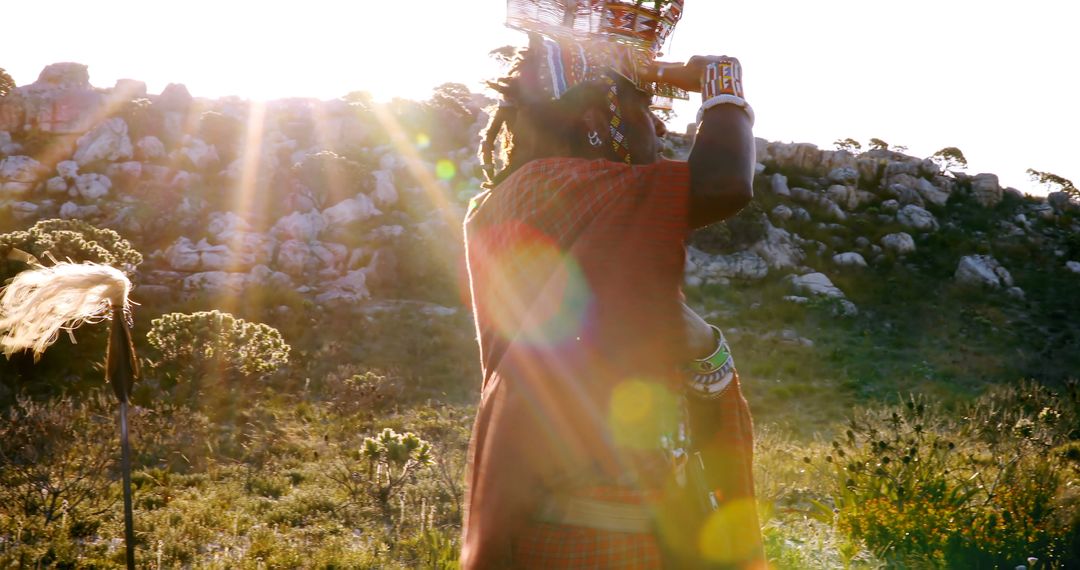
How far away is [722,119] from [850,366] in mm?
16207

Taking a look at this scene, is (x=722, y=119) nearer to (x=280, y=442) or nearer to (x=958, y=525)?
(x=958, y=525)

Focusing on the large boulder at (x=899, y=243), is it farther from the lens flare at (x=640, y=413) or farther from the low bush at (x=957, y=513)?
the lens flare at (x=640, y=413)

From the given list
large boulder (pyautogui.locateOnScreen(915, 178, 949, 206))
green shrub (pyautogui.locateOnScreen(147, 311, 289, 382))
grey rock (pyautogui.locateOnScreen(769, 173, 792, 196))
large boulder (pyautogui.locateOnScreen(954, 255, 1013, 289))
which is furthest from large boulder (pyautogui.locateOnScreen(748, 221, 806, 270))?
green shrub (pyautogui.locateOnScreen(147, 311, 289, 382))

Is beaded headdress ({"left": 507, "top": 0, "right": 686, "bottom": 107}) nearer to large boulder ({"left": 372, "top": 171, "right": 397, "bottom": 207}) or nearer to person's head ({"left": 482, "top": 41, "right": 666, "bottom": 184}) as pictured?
person's head ({"left": 482, "top": 41, "right": 666, "bottom": 184})

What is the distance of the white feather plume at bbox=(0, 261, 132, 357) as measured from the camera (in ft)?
7.44

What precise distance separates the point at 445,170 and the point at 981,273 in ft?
64.5

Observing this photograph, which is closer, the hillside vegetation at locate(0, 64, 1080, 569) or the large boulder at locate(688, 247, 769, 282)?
the hillside vegetation at locate(0, 64, 1080, 569)

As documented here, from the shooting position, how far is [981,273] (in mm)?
23641

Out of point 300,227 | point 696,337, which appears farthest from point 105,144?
point 696,337

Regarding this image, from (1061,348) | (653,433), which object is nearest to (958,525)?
(653,433)

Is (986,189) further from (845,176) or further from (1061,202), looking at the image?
(845,176)

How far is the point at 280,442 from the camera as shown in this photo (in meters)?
8.80

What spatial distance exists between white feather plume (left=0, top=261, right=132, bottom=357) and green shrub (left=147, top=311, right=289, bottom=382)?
8.98 m

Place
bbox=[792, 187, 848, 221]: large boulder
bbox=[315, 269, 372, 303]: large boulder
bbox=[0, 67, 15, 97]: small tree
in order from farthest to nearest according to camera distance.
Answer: bbox=[0, 67, 15, 97]: small tree < bbox=[792, 187, 848, 221]: large boulder < bbox=[315, 269, 372, 303]: large boulder
